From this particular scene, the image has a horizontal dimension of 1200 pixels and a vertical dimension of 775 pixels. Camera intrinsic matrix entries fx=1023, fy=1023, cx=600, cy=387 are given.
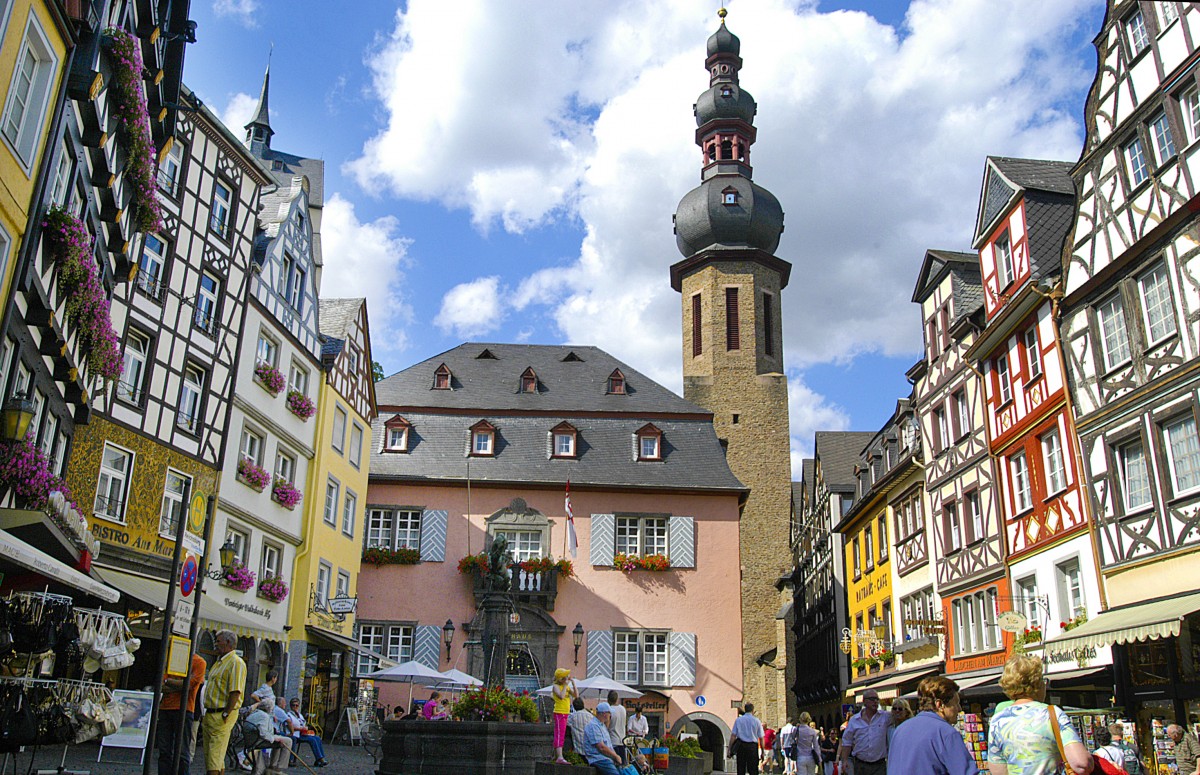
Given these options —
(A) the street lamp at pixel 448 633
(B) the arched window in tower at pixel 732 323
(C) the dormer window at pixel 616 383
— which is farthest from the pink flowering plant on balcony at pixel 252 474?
(B) the arched window in tower at pixel 732 323

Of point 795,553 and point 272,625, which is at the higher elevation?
point 795,553

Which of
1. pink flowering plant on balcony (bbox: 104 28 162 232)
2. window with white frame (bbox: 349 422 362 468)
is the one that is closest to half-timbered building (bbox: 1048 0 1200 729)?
pink flowering plant on balcony (bbox: 104 28 162 232)

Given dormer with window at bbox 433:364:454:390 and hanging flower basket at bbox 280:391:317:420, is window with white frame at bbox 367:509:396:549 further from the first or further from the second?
hanging flower basket at bbox 280:391:317:420

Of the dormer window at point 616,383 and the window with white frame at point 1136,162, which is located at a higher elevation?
the dormer window at point 616,383

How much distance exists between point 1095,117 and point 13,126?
1596cm

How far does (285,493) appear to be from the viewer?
23.8 m

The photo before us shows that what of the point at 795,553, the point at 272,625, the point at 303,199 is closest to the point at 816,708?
the point at 795,553

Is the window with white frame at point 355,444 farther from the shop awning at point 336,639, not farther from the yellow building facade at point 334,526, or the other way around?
the shop awning at point 336,639

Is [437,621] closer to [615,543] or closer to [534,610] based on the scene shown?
[534,610]

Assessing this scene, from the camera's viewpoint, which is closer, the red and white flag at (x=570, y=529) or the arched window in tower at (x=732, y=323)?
the red and white flag at (x=570, y=529)

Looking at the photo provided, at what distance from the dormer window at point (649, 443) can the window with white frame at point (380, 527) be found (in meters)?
8.11

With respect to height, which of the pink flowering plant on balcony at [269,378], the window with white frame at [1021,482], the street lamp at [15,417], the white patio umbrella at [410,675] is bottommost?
the white patio umbrella at [410,675]

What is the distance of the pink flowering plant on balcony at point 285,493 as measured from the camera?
23.5 m

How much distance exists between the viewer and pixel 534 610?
3052 centimetres
